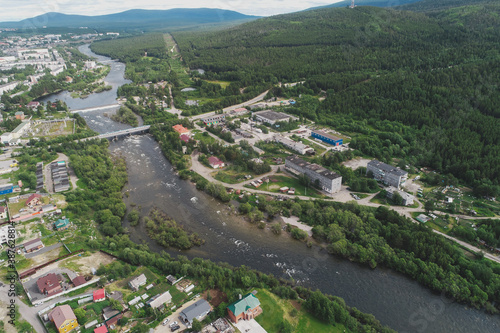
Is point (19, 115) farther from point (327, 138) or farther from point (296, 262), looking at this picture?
point (296, 262)

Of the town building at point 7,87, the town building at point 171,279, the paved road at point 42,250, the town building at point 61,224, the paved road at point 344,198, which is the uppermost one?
the town building at point 7,87

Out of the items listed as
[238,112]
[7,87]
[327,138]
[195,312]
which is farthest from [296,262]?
[7,87]

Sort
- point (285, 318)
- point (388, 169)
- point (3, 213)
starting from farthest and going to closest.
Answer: point (388, 169)
point (3, 213)
point (285, 318)

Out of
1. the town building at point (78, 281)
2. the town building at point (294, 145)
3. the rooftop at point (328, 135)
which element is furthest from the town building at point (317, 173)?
the town building at point (78, 281)

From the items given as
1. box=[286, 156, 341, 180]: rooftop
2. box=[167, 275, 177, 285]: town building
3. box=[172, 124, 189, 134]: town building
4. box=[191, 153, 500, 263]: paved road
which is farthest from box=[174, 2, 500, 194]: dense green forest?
box=[167, 275, 177, 285]: town building

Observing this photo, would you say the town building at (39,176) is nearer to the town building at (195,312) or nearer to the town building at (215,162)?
the town building at (215,162)

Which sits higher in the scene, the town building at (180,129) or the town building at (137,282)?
the town building at (180,129)

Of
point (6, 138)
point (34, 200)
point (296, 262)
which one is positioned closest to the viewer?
point (296, 262)

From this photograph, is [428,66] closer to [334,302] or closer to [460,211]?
[460,211]
